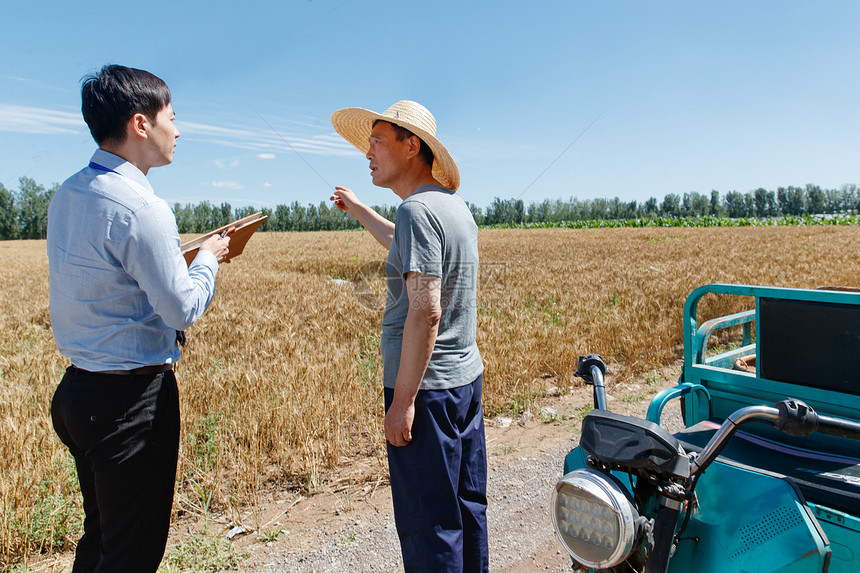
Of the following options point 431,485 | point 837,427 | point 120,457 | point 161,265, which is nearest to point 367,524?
point 431,485

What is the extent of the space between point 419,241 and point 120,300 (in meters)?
1.08

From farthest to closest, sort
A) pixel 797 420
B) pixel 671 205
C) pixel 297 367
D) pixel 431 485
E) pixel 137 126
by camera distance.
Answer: pixel 671 205
pixel 297 367
pixel 431 485
pixel 137 126
pixel 797 420

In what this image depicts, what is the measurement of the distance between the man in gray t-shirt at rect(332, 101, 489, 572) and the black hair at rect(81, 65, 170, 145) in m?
0.87

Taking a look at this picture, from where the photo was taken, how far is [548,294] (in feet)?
30.6

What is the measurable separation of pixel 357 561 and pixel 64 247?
2.13m

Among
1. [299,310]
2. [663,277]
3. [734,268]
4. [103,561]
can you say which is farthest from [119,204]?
[734,268]

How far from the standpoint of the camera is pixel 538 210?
9531cm

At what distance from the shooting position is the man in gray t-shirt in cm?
195

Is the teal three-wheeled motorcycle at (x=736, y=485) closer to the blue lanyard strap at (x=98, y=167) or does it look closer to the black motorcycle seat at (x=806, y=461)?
the black motorcycle seat at (x=806, y=461)

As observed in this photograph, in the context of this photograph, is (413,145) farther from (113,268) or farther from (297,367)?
(297,367)

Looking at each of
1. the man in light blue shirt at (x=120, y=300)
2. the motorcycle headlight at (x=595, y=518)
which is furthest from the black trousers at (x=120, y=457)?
the motorcycle headlight at (x=595, y=518)

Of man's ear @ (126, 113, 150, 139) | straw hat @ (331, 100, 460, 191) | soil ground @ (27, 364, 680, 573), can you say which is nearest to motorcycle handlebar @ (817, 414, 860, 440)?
straw hat @ (331, 100, 460, 191)

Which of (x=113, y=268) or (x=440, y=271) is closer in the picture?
(x=113, y=268)

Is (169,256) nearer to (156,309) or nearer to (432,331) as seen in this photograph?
(156,309)
